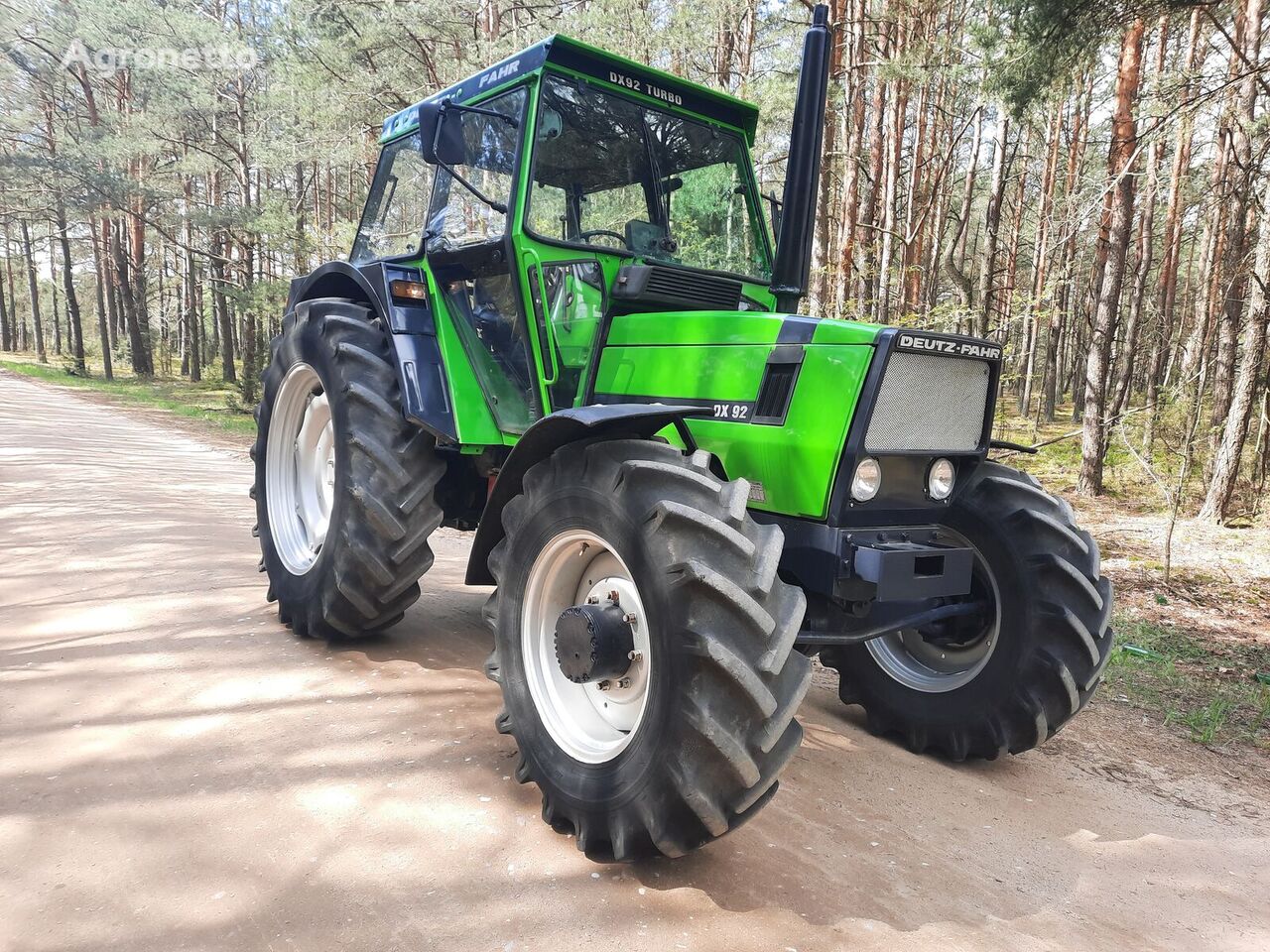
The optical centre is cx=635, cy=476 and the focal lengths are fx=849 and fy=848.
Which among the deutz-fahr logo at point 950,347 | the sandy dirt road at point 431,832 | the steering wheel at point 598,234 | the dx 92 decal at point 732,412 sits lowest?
the sandy dirt road at point 431,832

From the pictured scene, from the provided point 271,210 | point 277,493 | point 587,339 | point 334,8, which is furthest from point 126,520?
point 271,210

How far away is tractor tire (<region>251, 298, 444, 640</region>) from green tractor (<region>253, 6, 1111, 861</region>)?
0.05 feet

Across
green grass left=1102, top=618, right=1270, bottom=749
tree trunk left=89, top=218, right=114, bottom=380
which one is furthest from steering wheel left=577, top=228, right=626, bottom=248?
tree trunk left=89, top=218, right=114, bottom=380

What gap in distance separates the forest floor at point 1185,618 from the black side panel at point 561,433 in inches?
130

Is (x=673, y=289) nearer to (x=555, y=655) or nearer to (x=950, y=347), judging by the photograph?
(x=950, y=347)

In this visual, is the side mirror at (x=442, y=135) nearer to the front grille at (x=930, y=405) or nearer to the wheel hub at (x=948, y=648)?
the front grille at (x=930, y=405)

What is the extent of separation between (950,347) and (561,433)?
144cm

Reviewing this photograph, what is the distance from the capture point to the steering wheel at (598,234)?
11.7ft

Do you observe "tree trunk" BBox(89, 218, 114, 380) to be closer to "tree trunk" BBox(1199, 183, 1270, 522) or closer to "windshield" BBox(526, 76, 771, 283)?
"windshield" BBox(526, 76, 771, 283)

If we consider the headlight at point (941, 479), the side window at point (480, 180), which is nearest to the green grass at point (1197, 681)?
the headlight at point (941, 479)

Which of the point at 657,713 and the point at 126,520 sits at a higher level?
the point at 657,713

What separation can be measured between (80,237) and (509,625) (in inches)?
1550

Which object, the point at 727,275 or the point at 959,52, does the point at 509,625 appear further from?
the point at 959,52

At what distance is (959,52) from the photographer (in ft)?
42.0
